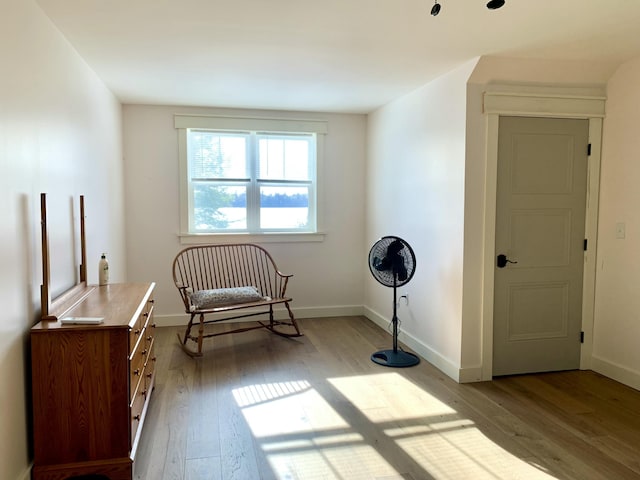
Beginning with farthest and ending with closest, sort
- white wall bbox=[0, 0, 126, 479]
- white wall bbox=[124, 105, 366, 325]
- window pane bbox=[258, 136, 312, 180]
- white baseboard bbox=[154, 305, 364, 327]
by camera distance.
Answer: window pane bbox=[258, 136, 312, 180] → white baseboard bbox=[154, 305, 364, 327] → white wall bbox=[124, 105, 366, 325] → white wall bbox=[0, 0, 126, 479]

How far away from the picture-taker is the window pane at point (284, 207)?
5.09 m

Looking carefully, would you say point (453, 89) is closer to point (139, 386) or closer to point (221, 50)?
point (221, 50)

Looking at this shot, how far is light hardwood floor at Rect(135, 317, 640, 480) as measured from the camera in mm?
2268

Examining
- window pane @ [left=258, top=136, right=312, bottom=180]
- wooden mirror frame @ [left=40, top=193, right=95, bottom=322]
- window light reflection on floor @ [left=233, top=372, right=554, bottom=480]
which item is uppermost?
window pane @ [left=258, top=136, right=312, bottom=180]

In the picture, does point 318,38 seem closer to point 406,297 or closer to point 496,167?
point 496,167

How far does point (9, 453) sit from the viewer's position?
1.87m

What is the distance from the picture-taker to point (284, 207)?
16.9ft

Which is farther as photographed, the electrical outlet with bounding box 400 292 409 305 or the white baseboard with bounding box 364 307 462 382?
the electrical outlet with bounding box 400 292 409 305

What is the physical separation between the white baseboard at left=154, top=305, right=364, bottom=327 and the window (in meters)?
0.91

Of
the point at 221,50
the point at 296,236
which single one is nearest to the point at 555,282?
the point at 296,236

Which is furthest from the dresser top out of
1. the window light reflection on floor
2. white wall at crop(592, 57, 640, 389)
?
white wall at crop(592, 57, 640, 389)

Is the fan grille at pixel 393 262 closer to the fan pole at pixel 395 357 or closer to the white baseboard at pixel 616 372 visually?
the fan pole at pixel 395 357

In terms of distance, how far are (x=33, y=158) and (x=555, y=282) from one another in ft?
11.7

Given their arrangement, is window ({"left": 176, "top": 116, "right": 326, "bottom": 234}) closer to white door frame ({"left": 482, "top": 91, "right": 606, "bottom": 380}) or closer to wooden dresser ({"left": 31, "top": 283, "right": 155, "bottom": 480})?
white door frame ({"left": 482, "top": 91, "right": 606, "bottom": 380})
